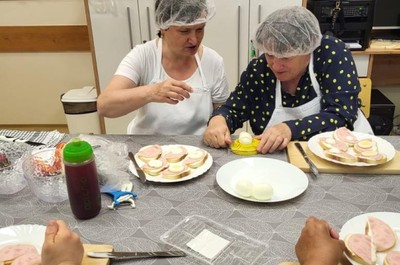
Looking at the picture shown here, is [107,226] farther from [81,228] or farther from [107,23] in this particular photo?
[107,23]

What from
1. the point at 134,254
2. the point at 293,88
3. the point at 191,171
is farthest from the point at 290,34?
the point at 134,254

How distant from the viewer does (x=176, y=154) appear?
1.34m

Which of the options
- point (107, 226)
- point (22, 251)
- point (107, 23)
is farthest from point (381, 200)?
point (107, 23)

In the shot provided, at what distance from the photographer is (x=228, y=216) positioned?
106 centimetres

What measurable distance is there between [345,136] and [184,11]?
0.80m

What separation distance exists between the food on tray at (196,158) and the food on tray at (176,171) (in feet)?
0.08

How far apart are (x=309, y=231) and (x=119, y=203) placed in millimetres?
528

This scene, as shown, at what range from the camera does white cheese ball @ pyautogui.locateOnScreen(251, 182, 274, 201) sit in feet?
3.61

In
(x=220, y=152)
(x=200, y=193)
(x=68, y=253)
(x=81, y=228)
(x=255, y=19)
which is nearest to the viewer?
(x=68, y=253)

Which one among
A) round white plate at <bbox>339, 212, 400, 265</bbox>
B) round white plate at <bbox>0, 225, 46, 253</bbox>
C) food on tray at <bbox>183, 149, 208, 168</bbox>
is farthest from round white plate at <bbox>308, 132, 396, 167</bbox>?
round white plate at <bbox>0, 225, 46, 253</bbox>

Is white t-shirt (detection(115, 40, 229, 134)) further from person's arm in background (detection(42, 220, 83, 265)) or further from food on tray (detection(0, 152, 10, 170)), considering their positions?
person's arm in background (detection(42, 220, 83, 265))

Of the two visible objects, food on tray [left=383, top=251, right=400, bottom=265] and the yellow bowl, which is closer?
food on tray [left=383, top=251, right=400, bottom=265]

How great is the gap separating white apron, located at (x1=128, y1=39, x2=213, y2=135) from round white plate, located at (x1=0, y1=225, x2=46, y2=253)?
3.04ft

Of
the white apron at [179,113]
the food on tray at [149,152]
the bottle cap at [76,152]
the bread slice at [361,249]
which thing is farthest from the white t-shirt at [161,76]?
the bread slice at [361,249]
